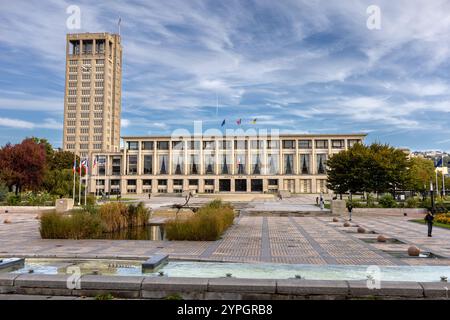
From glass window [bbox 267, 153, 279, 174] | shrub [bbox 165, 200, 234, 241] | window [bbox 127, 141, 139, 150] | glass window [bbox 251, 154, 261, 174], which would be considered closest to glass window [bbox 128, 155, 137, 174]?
window [bbox 127, 141, 139, 150]

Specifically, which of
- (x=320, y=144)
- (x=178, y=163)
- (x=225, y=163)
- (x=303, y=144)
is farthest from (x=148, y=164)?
(x=320, y=144)

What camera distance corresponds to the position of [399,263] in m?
11.3

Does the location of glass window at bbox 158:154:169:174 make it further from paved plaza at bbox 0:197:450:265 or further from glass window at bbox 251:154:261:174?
paved plaza at bbox 0:197:450:265

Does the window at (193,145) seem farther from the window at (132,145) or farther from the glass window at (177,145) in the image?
the window at (132,145)

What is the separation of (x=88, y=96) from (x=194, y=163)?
200 ft

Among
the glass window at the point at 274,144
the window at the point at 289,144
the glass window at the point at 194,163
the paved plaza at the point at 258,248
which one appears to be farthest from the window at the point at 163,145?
the paved plaza at the point at 258,248

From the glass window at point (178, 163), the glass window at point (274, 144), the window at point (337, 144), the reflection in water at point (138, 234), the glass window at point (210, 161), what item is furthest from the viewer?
the glass window at point (178, 163)

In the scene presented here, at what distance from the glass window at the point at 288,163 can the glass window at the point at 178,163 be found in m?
30.1

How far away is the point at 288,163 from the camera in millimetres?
105500

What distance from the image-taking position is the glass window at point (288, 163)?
105250 millimetres

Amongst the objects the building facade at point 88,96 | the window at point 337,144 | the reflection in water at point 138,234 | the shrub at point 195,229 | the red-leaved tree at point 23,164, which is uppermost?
the building facade at point 88,96

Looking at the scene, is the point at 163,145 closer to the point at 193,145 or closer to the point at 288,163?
the point at 193,145
